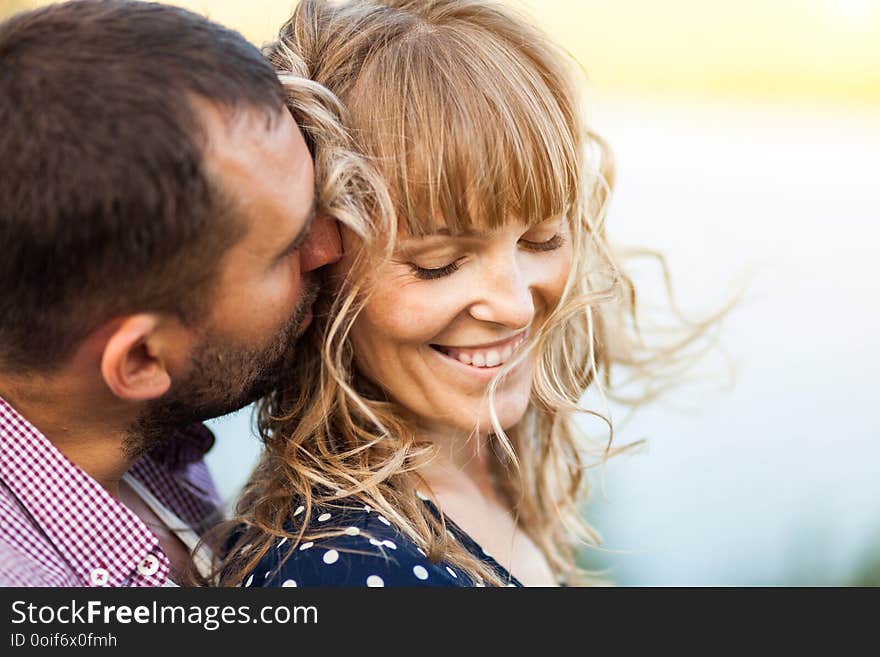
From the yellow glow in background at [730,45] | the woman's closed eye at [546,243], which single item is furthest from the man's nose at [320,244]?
the yellow glow in background at [730,45]

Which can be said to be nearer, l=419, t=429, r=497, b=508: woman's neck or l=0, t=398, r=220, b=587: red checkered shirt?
l=0, t=398, r=220, b=587: red checkered shirt

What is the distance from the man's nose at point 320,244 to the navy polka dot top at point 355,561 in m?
0.52

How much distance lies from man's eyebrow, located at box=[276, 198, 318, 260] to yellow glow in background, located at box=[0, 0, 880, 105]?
450cm

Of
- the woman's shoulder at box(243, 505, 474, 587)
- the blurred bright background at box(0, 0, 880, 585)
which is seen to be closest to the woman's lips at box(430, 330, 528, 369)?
the woman's shoulder at box(243, 505, 474, 587)

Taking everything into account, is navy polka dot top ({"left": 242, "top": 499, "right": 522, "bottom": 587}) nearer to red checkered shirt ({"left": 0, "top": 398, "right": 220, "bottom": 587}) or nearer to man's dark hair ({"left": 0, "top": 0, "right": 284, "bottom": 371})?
red checkered shirt ({"left": 0, "top": 398, "right": 220, "bottom": 587})

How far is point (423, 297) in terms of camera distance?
218 cm

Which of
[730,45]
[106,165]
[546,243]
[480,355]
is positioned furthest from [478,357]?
[730,45]

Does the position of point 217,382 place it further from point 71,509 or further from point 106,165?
point 106,165

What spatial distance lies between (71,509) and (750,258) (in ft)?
16.2

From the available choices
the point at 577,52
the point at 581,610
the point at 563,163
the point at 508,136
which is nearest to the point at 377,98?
the point at 508,136

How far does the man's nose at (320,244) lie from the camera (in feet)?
7.23

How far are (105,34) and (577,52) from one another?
4.59 meters

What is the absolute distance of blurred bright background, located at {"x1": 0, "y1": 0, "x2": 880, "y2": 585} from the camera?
5.36m

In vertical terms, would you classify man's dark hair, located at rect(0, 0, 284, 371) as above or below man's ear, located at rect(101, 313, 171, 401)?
above
